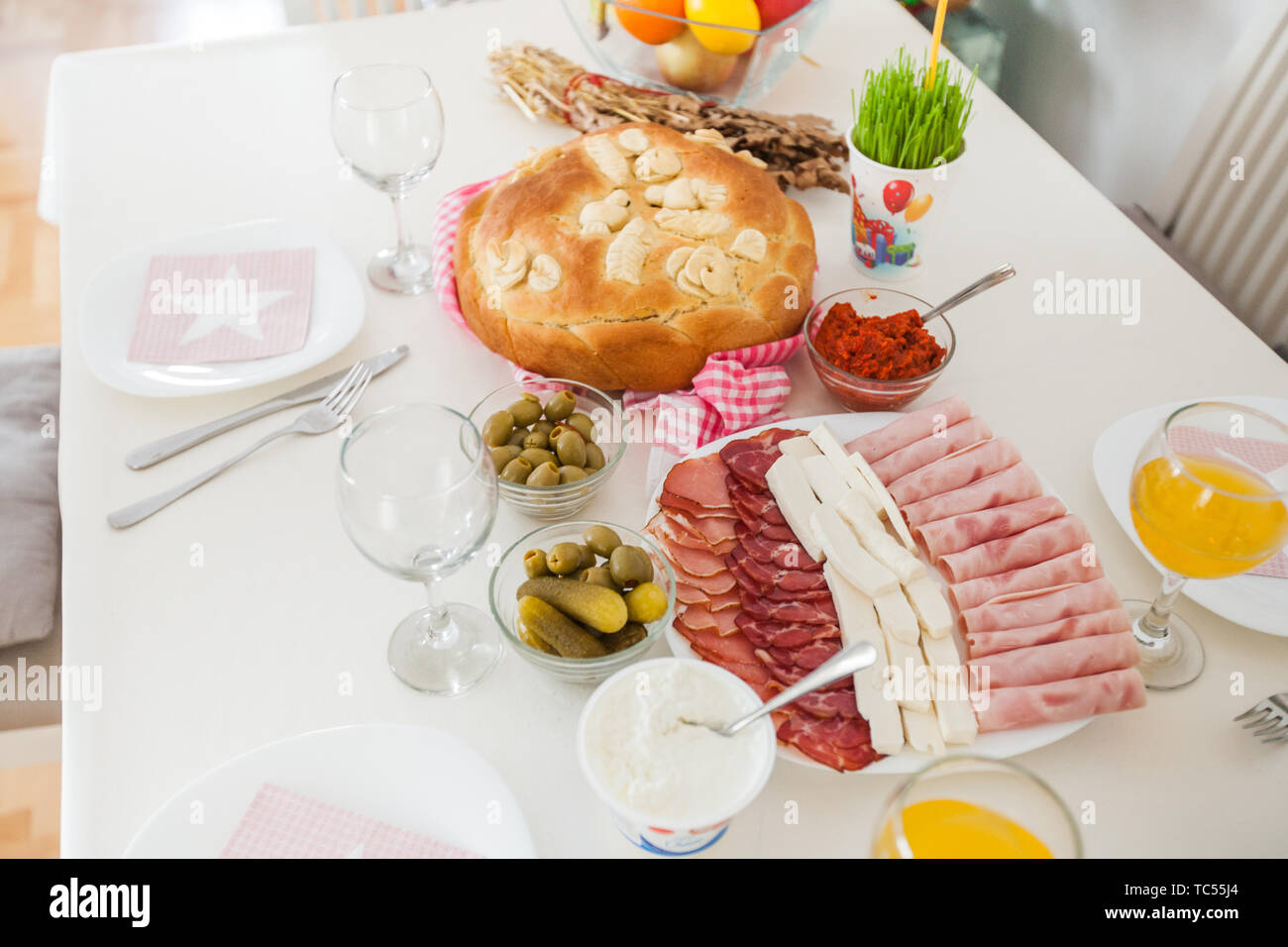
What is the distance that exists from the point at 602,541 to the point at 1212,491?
56 centimetres

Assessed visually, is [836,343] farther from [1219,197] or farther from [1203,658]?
[1219,197]

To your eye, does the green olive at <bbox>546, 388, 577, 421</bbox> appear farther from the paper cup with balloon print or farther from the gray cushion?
the gray cushion

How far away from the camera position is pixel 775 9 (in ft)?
5.42

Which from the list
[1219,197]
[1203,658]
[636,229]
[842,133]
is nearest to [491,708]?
[636,229]

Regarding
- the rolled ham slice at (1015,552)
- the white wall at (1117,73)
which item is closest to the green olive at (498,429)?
the rolled ham slice at (1015,552)

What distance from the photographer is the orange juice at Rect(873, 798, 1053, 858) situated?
2.35 feet

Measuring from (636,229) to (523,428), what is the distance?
12.0 inches

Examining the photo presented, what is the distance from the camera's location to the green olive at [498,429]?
1.16 metres

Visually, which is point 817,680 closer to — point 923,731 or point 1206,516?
point 923,731

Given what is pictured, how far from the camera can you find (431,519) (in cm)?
87

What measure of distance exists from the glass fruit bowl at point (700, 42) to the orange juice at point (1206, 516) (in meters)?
1.07

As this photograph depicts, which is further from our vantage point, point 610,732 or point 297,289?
point 297,289

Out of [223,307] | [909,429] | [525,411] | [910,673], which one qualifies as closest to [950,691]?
[910,673]

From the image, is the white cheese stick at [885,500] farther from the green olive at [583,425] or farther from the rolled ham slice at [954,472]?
the green olive at [583,425]
